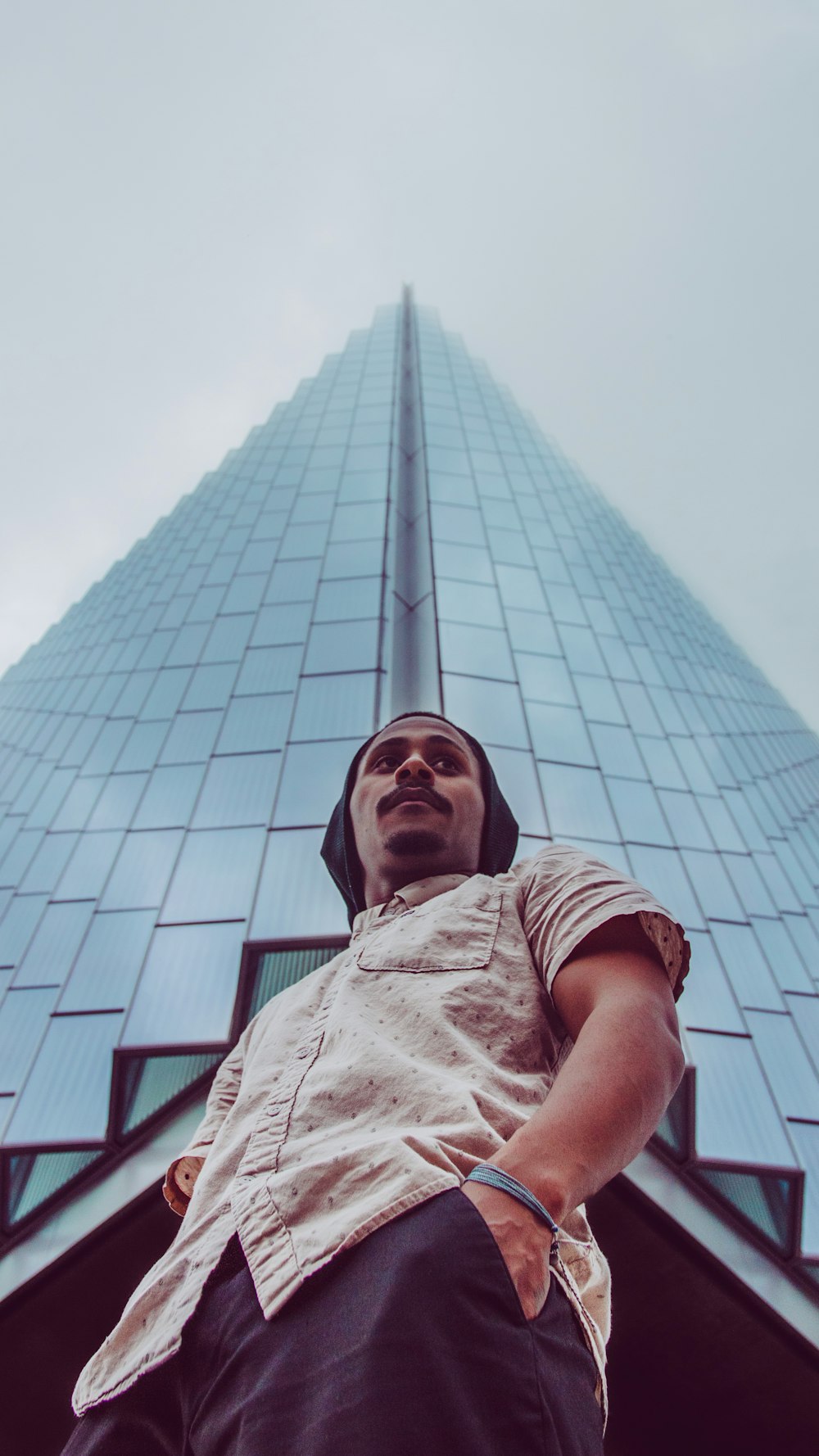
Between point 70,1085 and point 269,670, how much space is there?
4.50 meters

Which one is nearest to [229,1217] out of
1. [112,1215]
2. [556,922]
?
[556,922]

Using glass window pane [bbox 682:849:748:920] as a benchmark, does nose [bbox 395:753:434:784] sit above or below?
above

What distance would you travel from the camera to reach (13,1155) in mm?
4250

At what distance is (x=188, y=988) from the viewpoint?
486 cm

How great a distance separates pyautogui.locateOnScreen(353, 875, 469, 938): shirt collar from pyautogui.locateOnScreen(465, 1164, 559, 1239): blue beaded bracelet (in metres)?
0.96

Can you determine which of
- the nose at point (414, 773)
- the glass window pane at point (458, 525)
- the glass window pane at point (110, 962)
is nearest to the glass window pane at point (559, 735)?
the glass window pane at point (458, 525)

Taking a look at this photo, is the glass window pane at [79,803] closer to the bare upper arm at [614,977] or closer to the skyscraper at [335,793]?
the skyscraper at [335,793]

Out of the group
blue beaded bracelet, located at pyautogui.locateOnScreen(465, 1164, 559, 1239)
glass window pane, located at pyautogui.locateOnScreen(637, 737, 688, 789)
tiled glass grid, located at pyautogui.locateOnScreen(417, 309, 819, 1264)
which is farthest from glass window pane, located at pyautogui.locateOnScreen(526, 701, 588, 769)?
blue beaded bracelet, located at pyautogui.locateOnScreen(465, 1164, 559, 1239)

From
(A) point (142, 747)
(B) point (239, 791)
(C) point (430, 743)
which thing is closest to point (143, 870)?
(B) point (239, 791)

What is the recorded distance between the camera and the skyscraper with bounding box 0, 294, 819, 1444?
4258 millimetres

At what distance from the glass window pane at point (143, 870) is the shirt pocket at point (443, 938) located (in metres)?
4.31

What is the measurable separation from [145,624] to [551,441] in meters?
11.9

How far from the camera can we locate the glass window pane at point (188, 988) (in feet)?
15.0

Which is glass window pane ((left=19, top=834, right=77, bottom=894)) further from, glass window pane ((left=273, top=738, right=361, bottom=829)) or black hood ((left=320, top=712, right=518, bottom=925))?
black hood ((left=320, top=712, right=518, bottom=925))
